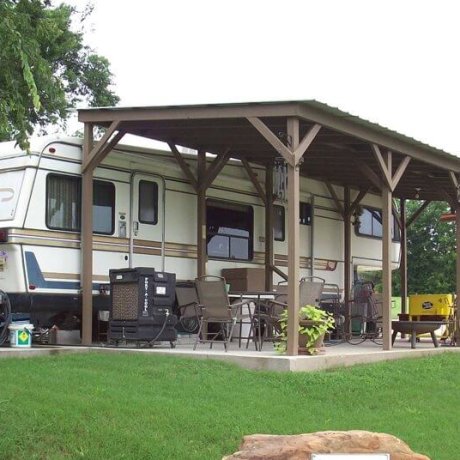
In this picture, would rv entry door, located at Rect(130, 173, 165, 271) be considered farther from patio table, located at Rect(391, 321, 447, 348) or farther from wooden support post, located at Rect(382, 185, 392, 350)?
patio table, located at Rect(391, 321, 447, 348)

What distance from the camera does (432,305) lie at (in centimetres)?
1482

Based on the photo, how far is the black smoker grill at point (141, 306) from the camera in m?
10.1

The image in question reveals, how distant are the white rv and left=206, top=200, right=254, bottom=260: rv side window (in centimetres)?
2

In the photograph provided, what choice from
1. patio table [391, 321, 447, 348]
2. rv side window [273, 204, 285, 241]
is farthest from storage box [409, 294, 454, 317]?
rv side window [273, 204, 285, 241]

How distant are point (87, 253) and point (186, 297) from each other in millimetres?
1903

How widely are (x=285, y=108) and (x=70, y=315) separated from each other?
4.11m

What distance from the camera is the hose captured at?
9977 millimetres

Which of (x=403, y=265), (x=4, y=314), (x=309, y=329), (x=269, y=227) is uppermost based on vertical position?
(x=269, y=227)

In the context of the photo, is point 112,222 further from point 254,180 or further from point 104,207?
point 254,180

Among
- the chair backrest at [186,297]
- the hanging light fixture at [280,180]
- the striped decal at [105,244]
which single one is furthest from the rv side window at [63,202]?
the hanging light fixture at [280,180]

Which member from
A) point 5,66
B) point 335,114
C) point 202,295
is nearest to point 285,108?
point 335,114

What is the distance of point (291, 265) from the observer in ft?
30.7

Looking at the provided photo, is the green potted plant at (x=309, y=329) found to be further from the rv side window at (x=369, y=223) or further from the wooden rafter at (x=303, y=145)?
the rv side window at (x=369, y=223)

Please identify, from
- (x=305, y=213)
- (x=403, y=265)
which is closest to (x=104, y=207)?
(x=305, y=213)
